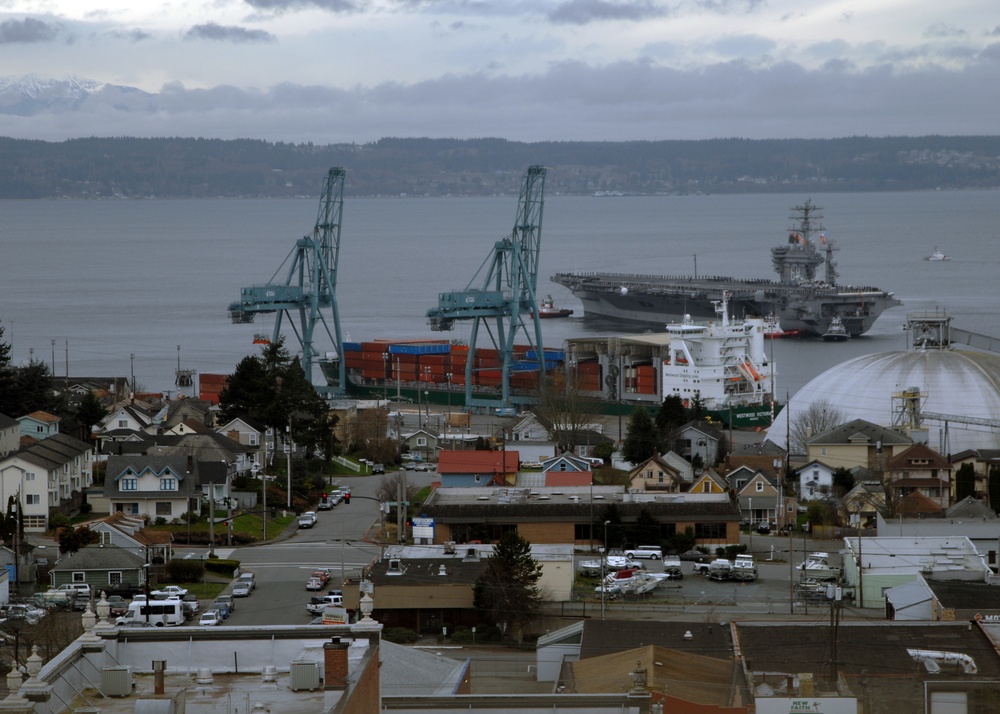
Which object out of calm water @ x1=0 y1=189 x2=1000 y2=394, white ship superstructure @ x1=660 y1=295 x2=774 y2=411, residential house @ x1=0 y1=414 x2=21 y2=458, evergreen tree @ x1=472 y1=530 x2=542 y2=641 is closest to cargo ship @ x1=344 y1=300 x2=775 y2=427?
white ship superstructure @ x1=660 y1=295 x2=774 y2=411

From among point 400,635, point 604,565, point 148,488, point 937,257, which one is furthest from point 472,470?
point 937,257

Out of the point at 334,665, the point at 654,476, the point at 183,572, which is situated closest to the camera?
the point at 334,665

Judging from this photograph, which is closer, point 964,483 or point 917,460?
point 964,483

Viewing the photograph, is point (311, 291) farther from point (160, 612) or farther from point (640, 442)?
point (160, 612)

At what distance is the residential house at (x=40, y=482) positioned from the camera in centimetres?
2958

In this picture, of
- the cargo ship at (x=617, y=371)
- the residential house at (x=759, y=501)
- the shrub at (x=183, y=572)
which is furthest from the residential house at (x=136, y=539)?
the cargo ship at (x=617, y=371)

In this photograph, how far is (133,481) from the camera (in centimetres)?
3059

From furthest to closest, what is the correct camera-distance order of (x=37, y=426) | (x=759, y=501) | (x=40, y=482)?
(x=37, y=426)
(x=759, y=501)
(x=40, y=482)

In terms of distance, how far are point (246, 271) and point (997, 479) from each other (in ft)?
377

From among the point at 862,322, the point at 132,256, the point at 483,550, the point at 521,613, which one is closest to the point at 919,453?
the point at 483,550

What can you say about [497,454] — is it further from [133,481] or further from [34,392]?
[34,392]

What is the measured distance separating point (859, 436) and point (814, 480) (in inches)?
106

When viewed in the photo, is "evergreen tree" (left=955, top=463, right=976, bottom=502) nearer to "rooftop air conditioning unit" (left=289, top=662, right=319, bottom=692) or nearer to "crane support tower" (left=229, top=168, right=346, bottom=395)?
"rooftop air conditioning unit" (left=289, top=662, right=319, bottom=692)

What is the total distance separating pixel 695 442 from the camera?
3962 centimetres
